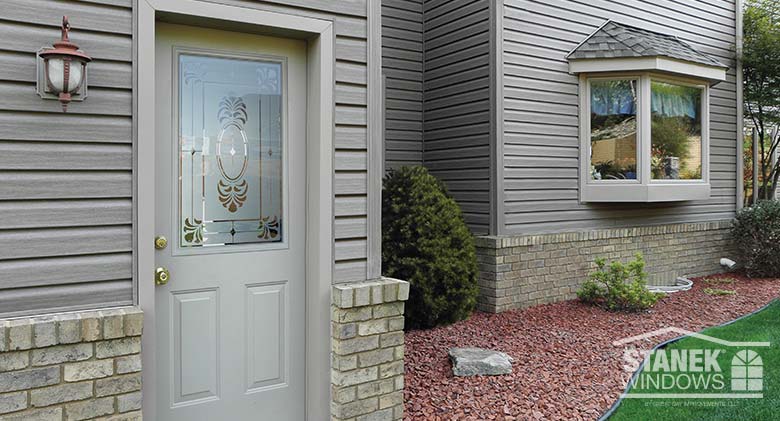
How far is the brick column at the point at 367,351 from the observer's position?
3.27 m

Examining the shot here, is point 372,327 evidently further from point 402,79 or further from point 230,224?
point 402,79

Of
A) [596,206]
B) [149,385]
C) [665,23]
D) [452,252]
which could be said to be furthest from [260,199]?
[665,23]

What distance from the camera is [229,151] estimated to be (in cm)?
325

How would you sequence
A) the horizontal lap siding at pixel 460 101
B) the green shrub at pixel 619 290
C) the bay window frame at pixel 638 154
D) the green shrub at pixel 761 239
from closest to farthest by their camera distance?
the green shrub at pixel 619 290 → the horizontal lap siding at pixel 460 101 → the bay window frame at pixel 638 154 → the green shrub at pixel 761 239

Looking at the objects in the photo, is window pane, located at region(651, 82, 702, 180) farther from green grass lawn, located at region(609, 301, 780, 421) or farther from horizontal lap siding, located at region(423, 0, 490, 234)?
green grass lawn, located at region(609, 301, 780, 421)

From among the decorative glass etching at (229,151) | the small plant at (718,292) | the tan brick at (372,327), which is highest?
the decorative glass etching at (229,151)

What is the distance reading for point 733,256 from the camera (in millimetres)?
9289

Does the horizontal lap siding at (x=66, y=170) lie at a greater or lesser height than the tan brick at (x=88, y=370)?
greater

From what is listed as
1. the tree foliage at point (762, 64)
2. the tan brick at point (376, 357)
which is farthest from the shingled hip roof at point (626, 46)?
the tan brick at point (376, 357)

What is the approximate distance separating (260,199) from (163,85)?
2.55ft

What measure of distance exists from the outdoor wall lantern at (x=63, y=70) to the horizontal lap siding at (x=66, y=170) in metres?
0.05

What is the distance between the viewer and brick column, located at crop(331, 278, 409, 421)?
327cm

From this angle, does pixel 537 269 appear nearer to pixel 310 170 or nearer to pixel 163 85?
pixel 310 170

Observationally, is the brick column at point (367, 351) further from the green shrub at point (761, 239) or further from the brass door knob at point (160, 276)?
the green shrub at point (761, 239)
